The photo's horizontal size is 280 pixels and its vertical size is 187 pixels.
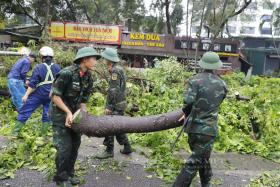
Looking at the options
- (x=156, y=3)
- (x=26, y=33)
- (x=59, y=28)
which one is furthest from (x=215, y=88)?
(x=156, y=3)

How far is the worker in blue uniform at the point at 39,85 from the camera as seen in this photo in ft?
21.6

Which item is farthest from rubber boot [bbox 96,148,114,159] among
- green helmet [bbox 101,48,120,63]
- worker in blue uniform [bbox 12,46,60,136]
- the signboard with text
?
the signboard with text

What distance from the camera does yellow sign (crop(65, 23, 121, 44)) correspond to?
72.2 ft

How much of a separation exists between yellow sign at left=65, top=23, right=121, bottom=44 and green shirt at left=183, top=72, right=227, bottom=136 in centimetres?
1775

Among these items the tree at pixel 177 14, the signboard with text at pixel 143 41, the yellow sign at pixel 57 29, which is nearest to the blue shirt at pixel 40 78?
the signboard with text at pixel 143 41

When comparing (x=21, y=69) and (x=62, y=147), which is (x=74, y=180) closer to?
(x=62, y=147)

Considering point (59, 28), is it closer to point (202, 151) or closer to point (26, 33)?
point (26, 33)

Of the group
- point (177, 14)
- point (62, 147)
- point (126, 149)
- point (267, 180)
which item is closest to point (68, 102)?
point (62, 147)

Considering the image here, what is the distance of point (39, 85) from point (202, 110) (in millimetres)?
3286

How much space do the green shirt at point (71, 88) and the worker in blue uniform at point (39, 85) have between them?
2.15 m

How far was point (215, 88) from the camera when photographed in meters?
4.51

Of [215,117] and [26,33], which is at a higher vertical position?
[26,33]

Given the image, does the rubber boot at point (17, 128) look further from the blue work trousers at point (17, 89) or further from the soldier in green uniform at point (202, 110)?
the soldier in green uniform at point (202, 110)

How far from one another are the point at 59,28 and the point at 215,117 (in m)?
19.6
